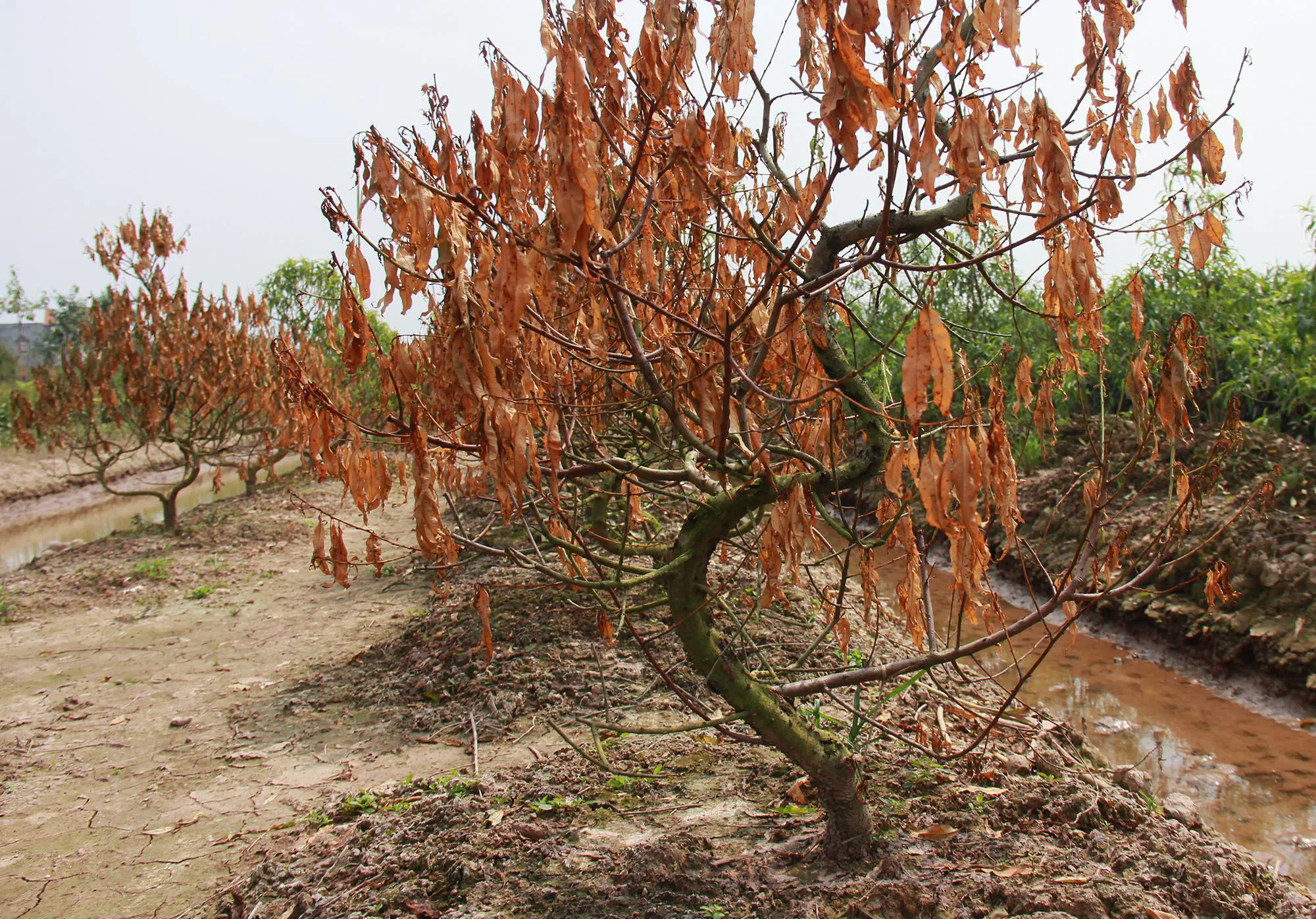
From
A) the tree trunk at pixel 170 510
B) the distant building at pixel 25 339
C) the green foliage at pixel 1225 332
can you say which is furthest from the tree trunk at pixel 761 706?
the distant building at pixel 25 339

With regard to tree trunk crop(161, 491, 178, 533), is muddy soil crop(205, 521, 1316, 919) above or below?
below

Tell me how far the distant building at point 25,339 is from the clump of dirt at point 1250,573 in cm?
3129

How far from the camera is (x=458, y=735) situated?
409cm

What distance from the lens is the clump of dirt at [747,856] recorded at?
2342mm

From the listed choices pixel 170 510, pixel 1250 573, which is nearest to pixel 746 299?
pixel 1250 573

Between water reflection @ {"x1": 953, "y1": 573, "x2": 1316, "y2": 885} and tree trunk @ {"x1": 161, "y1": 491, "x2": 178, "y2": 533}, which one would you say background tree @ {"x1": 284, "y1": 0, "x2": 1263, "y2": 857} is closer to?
water reflection @ {"x1": 953, "y1": 573, "x2": 1316, "y2": 885}

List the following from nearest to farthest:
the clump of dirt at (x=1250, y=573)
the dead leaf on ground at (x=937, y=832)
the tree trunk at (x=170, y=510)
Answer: the dead leaf on ground at (x=937, y=832)
the clump of dirt at (x=1250, y=573)
the tree trunk at (x=170, y=510)

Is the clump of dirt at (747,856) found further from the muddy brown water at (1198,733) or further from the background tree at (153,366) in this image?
the background tree at (153,366)

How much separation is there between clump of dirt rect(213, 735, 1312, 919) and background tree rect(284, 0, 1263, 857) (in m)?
0.26

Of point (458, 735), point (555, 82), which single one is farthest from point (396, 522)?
point (555, 82)

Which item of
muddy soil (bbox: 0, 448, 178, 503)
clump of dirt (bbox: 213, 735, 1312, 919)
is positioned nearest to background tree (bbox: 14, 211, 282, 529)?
muddy soil (bbox: 0, 448, 178, 503)

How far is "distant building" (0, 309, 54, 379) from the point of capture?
107 ft

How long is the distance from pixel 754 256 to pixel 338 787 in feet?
9.62

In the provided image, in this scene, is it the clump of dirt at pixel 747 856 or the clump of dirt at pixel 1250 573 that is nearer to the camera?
the clump of dirt at pixel 747 856
